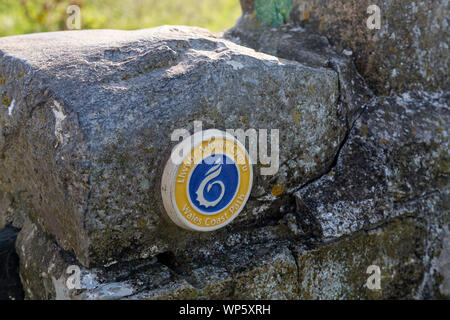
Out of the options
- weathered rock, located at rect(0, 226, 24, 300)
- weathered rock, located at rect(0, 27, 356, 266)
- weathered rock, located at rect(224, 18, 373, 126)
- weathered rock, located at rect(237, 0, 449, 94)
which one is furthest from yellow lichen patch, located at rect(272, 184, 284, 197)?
weathered rock, located at rect(0, 226, 24, 300)

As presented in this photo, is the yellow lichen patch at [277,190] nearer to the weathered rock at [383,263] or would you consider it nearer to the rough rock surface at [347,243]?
the rough rock surface at [347,243]

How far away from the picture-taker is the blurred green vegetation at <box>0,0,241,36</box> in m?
5.61

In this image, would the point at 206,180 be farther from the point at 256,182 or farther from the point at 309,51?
the point at 309,51

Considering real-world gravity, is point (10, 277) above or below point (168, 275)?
below

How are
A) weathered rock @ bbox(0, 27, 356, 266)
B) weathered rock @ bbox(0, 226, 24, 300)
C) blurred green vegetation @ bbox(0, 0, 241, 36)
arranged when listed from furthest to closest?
blurred green vegetation @ bbox(0, 0, 241, 36)
weathered rock @ bbox(0, 226, 24, 300)
weathered rock @ bbox(0, 27, 356, 266)

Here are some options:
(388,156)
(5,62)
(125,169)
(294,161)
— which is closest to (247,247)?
(294,161)

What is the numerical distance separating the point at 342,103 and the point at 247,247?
957mm

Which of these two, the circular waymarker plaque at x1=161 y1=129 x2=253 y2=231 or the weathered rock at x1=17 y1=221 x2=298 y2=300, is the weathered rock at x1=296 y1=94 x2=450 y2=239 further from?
the circular waymarker plaque at x1=161 y1=129 x2=253 y2=231

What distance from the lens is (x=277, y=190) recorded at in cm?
235

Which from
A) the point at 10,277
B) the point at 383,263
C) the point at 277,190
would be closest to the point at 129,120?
the point at 277,190

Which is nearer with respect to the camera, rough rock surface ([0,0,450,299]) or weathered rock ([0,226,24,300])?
rough rock surface ([0,0,450,299])

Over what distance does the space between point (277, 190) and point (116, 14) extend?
4802 mm

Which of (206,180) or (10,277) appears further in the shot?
(10,277)

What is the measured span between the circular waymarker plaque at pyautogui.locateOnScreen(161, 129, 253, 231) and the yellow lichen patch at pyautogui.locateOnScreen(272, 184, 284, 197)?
0.27 metres
